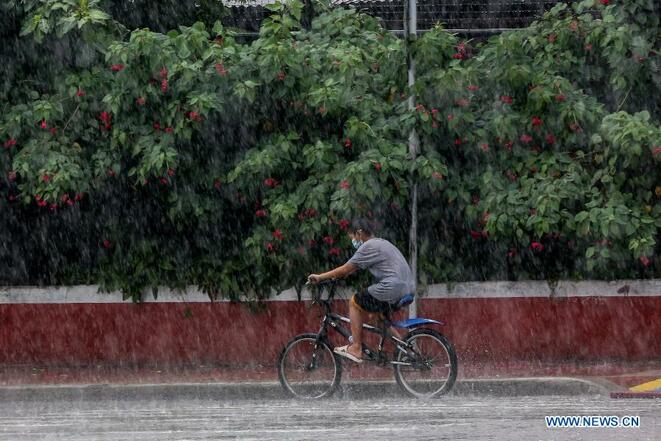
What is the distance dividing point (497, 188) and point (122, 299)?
4269mm

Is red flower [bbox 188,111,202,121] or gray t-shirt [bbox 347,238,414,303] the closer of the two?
gray t-shirt [bbox 347,238,414,303]

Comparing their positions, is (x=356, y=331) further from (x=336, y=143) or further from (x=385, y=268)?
(x=336, y=143)

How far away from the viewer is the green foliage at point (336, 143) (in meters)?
13.4

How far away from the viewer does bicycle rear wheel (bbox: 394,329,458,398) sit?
11906 mm

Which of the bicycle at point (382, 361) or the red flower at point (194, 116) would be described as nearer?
the bicycle at point (382, 361)

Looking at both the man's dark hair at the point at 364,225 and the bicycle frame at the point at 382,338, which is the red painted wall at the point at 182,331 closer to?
the man's dark hair at the point at 364,225

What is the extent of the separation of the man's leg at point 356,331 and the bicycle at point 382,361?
82 mm

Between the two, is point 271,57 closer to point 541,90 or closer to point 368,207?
point 368,207

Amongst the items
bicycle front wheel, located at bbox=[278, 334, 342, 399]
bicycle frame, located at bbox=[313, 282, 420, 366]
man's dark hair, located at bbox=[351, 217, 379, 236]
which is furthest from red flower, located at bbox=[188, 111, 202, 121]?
bicycle front wheel, located at bbox=[278, 334, 342, 399]

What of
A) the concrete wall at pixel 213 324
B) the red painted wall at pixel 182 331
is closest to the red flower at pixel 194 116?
the concrete wall at pixel 213 324

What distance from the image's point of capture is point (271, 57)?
527 inches

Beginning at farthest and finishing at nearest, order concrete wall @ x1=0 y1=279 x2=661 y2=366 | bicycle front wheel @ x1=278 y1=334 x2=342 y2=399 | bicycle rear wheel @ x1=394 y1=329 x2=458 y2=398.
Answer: concrete wall @ x1=0 y1=279 x2=661 y2=366
bicycle front wheel @ x1=278 y1=334 x2=342 y2=399
bicycle rear wheel @ x1=394 y1=329 x2=458 y2=398

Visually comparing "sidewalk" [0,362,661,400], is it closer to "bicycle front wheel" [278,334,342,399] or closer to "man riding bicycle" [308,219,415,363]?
"bicycle front wheel" [278,334,342,399]

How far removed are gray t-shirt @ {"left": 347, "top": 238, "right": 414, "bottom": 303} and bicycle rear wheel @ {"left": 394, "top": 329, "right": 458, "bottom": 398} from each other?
0.45 metres
